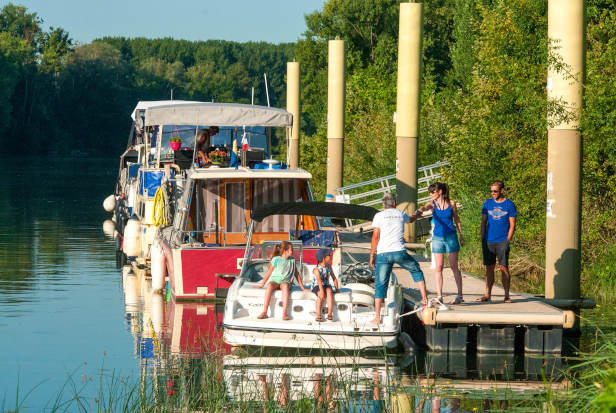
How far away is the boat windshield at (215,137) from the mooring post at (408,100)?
3941 mm

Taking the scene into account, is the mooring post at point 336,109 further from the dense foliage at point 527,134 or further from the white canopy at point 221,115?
the white canopy at point 221,115

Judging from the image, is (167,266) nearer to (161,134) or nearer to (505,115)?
(161,134)

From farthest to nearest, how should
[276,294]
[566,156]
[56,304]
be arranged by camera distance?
[56,304] → [566,156] → [276,294]

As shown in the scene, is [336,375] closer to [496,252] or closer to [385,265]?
[385,265]

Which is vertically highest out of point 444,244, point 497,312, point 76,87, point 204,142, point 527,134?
point 76,87

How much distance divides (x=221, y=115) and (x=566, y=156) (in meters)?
9.50

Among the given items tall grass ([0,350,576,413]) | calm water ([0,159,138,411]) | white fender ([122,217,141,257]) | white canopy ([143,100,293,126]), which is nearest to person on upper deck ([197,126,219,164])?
white canopy ([143,100,293,126])

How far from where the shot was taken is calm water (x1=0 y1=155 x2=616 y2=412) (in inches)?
551

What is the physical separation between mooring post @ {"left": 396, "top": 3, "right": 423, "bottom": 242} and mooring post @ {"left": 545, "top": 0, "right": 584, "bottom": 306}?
8.80 meters

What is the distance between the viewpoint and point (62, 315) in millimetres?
19094

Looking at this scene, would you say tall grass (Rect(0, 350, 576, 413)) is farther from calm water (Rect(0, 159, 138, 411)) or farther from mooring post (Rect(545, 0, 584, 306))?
mooring post (Rect(545, 0, 584, 306))

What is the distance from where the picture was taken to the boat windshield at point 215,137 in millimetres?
27266

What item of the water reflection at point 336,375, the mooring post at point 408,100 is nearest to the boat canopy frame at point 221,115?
the mooring post at point 408,100

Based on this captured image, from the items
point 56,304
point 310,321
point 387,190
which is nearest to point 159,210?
point 56,304
